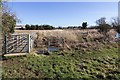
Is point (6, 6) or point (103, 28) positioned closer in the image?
point (6, 6)

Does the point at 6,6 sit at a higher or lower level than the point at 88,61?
higher

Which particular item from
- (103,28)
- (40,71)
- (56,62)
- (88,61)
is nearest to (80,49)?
(88,61)

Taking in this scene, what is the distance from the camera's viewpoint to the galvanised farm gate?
347 inches

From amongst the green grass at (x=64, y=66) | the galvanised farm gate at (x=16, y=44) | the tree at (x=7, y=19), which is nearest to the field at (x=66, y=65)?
the green grass at (x=64, y=66)

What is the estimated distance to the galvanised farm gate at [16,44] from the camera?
347 inches

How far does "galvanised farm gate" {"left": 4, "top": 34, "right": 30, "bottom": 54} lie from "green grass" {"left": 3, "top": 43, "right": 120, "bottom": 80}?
28.8 inches

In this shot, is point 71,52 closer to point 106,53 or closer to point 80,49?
point 80,49

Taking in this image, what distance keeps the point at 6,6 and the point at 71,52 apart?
3770mm

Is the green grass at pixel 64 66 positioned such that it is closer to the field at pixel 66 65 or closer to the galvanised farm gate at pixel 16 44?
the field at pixel 66 65

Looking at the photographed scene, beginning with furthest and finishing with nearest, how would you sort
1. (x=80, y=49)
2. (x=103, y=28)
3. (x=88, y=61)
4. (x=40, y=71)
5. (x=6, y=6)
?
(x=103, y=28) → (x=80, y=49) → (x=6, y=6) → (x=88, y=61) → (x=40, y=71)

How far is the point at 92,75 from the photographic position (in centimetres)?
720

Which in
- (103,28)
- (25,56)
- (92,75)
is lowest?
(92,75)

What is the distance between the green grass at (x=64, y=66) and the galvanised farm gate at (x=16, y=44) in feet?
2.40

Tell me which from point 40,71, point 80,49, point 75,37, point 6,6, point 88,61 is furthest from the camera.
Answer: point 75,37
